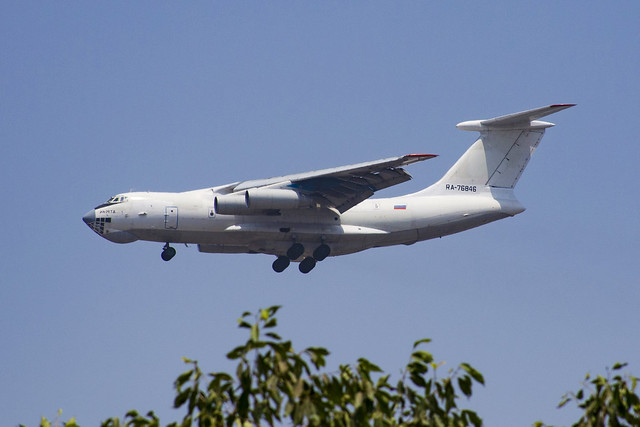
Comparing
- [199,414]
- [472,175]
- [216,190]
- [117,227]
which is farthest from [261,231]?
[199,414]

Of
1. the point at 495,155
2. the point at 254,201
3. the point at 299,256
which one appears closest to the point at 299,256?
the point at 299,256

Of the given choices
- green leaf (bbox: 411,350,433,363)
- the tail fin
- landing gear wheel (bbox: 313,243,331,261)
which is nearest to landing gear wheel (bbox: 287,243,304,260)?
landing gear wheel (bbox: 313,243,331,261)

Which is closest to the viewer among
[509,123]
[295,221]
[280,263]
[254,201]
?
[254,201]

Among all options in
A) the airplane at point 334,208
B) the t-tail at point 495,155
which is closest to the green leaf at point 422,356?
the airplane at point 334,208

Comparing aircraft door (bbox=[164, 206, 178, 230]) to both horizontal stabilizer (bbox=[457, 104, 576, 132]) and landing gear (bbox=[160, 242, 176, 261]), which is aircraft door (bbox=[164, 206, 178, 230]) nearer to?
landing gear (bbox=[160, 242, 176, 261])

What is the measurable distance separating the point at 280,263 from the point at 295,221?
1325 millimetres

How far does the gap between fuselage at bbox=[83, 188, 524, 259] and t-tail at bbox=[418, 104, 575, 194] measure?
11.7 inches

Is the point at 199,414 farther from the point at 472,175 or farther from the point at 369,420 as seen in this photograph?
the point at 472,175

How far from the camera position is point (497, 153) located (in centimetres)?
2600

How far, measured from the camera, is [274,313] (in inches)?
284

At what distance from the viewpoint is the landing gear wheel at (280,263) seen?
963 inches

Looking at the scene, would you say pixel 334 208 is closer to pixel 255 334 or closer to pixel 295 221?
pixel 295 221

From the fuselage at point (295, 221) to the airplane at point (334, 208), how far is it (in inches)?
0.9

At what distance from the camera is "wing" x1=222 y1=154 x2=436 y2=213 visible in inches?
894
